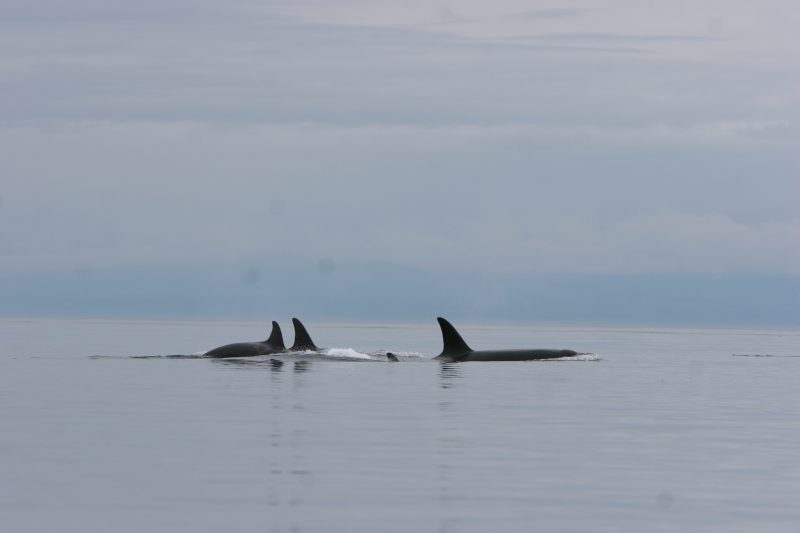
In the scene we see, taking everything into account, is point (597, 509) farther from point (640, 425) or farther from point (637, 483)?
point (640, 425)

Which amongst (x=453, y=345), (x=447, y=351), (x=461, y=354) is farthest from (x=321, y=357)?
(x=461, y=354)

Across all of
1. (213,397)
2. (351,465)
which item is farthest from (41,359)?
(351,465)

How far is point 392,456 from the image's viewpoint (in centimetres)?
2145

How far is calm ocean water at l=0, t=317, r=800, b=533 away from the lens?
15.8m

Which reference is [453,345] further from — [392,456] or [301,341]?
[392,456]

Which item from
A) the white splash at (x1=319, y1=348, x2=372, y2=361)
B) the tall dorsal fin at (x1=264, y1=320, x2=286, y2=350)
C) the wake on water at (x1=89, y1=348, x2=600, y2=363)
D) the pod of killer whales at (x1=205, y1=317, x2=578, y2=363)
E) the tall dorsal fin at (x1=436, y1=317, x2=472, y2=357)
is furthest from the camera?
the tall dorsal fin at (x1=264, y1=320, x2=286, y2=350)

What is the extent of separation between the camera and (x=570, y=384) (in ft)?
136

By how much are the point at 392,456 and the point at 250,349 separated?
36769mm

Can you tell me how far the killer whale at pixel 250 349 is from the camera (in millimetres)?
56906

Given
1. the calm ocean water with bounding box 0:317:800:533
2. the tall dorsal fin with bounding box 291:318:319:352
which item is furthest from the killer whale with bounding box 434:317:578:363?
the calm ocean water with bounding box 0:317:800:533

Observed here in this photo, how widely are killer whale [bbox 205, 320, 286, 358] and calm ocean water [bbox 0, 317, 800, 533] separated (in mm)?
15248

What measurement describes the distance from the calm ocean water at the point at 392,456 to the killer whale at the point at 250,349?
50.0 feet

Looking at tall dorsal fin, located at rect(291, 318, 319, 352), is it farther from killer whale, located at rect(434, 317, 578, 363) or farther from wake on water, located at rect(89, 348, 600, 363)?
killer whale, located at rect(434, 317, 578, 363)

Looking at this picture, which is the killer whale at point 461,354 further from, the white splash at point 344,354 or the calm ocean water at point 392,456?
the calm ocean water at point 392,456
